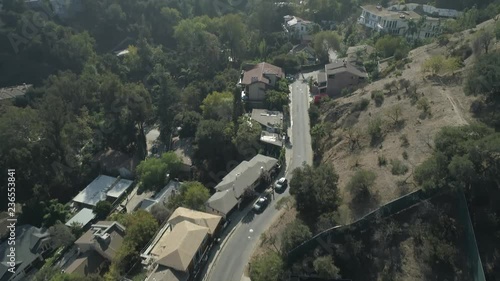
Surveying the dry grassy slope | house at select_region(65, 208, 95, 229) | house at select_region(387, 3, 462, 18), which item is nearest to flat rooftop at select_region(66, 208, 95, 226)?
house at select_region(65, 208, 95, 229)

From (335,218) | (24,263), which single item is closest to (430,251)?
(335,218)

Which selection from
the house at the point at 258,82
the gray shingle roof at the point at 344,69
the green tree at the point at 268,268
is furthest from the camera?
the house at the point at 258,82

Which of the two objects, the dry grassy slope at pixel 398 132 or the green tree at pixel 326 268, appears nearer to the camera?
the green tree at pixel 326 268

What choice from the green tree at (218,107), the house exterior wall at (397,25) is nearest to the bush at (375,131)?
the green tree at (218,107)

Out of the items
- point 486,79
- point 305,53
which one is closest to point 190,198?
point 486,79

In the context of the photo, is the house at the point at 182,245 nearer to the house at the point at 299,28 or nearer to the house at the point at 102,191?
the house at the point at 102,191

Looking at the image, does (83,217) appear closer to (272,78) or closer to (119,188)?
(119,188)

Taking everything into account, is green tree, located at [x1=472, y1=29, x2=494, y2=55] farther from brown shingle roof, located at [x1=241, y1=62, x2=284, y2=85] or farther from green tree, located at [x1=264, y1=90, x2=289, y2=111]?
brown shingle roof, located at [x1=241, y1=62, x2=284, y2=85]
